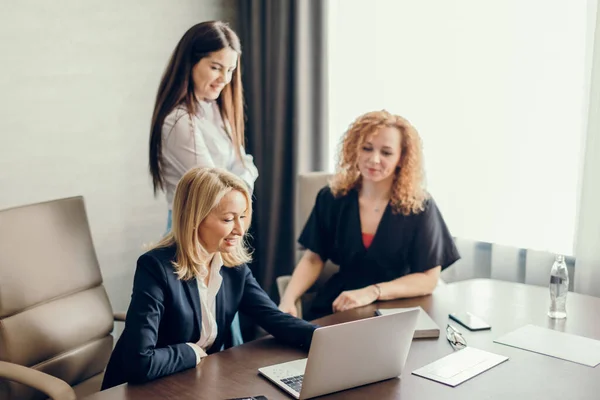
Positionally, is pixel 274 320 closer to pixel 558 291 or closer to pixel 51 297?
pixel 51 297

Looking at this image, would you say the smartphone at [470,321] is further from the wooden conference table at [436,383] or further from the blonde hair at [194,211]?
the blonde hair at [194,211]

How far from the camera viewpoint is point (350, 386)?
157cm

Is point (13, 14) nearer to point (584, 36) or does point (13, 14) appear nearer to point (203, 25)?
point (203, 25)

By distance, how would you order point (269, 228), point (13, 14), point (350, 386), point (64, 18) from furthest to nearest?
point (269, 228), point (64, 18), point (13, 14), point (350, 386)

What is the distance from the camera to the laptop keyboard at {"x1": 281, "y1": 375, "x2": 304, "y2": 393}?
1.56 meters

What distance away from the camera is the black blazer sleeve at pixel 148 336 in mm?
1615

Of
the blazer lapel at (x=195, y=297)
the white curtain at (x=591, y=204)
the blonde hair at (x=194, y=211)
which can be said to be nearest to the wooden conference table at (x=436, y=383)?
the blazer lapel at (x=195, y=297)

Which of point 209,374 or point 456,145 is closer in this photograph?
point 209,374

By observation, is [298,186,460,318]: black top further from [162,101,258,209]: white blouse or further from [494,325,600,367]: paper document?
[494,325,600,367]: paper document

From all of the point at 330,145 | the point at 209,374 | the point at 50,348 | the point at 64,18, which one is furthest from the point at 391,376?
the point at 64,18

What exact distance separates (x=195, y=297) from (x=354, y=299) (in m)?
0.56

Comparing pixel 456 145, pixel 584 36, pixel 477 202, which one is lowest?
pixel 477 202

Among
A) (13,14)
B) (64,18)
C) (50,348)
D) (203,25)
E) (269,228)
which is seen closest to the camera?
(50,348)

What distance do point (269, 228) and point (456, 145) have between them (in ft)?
3.56
